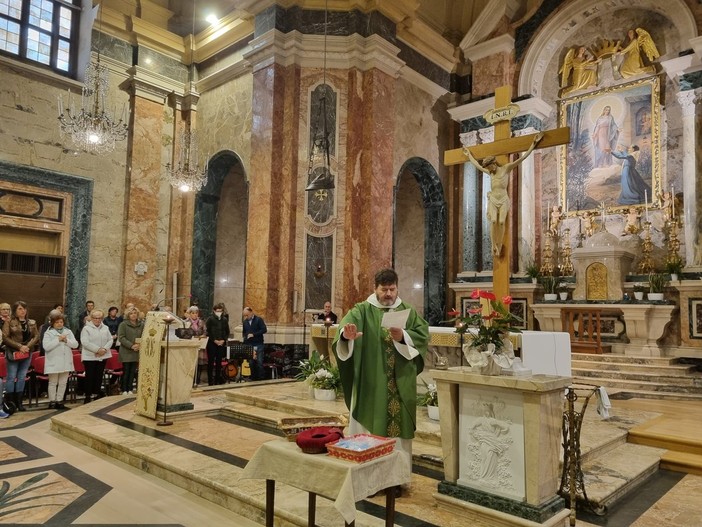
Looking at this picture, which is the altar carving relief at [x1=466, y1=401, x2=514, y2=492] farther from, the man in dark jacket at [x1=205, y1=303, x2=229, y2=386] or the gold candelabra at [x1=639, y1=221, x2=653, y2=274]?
the gold candelabra at [x1=639, y1=221, x2=653, y2=274]

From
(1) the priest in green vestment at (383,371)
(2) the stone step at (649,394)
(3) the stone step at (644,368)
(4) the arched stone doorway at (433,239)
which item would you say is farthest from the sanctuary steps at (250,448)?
(4) the arched stone doorway at (433,239)

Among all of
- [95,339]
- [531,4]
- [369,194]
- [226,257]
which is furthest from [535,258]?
[95,339]

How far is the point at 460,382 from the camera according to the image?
12.7 feet

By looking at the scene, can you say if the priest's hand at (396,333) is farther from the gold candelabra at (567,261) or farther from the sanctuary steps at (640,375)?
the gold candelabra at (567,261)

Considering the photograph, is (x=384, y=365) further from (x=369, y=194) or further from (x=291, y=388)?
(x=369, y=194)

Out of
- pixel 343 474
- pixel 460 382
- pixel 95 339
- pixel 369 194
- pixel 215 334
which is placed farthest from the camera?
pixel 369 194

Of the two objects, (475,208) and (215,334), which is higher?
(475,208)

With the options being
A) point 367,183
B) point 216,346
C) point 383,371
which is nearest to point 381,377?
point 383,371

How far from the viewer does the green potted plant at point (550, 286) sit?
37.0 ft

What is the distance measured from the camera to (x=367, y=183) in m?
11.2

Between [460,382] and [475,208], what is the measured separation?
9819 millimetres

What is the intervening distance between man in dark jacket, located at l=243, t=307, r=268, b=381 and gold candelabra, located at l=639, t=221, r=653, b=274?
288 inches

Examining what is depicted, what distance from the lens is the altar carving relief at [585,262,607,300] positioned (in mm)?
10734

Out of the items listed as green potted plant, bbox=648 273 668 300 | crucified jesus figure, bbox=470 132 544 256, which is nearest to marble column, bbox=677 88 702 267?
green potted plant, bbox=648 273 668 300
